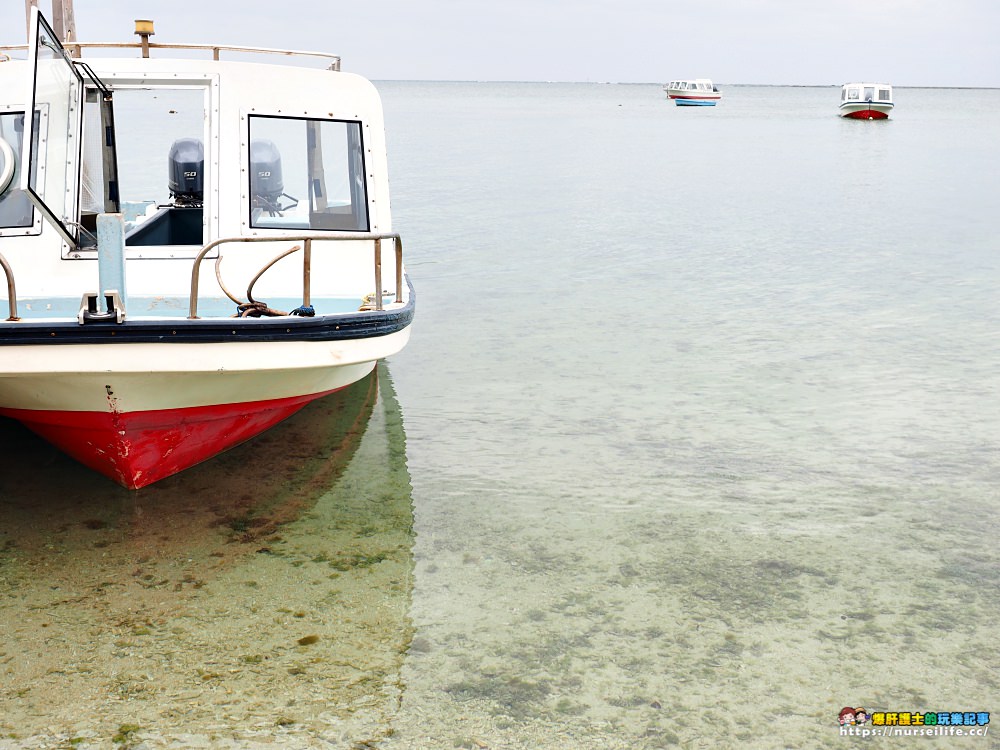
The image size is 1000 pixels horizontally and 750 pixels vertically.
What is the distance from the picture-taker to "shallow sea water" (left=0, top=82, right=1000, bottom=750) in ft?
14.3

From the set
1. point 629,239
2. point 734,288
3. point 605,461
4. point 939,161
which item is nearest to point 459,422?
point 605,461

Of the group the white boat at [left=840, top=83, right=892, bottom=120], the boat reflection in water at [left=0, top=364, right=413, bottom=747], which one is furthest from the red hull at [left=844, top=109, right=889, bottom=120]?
the boat reflection in water at [left=0, top=364, right=413, bottom=747]

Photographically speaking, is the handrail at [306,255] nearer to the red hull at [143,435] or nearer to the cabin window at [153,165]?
the red hull at [143,435]

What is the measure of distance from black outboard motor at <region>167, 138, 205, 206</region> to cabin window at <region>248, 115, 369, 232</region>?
925 millimetres

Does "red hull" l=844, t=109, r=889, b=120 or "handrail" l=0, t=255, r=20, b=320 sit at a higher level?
"red hull" l=844, t=109, r=889, b=120

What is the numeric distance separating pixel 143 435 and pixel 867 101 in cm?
7744

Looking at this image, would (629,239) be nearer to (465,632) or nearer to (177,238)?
(177,238)

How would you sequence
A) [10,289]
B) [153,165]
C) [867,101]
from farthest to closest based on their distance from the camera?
[867,101] → [153,165] → [10,289]

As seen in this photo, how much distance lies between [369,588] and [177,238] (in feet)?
13.3

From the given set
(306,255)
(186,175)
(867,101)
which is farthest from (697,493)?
(867,101)

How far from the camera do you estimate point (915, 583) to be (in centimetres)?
549

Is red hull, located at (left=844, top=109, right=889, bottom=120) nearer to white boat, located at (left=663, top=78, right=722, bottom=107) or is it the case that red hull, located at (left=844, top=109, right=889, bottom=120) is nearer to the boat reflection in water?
white boat, located at (left=663, top=78, right=722, bottom=107)

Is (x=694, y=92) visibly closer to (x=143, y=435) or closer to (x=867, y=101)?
(x=867, y=101)

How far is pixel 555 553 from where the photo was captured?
229 inches
